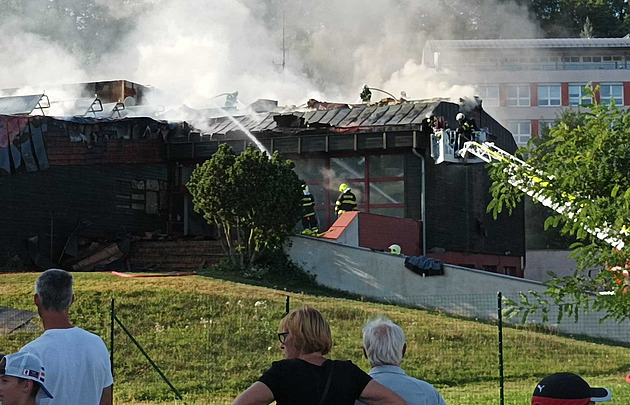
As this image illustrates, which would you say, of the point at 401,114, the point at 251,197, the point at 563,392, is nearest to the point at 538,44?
the point at 401,114

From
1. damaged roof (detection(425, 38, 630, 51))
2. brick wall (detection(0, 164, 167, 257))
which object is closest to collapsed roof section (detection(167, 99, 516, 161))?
brick wall (detection(0, 164, 167, 257))

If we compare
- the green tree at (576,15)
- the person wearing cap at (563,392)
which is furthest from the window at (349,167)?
the green tree at (576,15)

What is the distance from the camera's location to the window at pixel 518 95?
60.2 meters

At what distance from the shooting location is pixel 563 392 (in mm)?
3891

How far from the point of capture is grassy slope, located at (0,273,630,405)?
1373 centimetres

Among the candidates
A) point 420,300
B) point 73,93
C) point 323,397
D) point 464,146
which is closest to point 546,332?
point 420,300

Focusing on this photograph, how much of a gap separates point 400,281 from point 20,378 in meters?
17.5

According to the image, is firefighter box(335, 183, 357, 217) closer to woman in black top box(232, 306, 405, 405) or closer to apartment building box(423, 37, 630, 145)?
woman in black top box(232, 306, 405, 405)

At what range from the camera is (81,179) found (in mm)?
24969

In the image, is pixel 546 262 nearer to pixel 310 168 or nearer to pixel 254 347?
pixel 310 168

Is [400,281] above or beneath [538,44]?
beneath

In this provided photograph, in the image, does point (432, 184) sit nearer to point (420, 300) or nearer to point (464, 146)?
point (464, 146)

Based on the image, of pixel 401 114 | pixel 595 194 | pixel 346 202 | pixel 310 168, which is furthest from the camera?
pixel 310 168

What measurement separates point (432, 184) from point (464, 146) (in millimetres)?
1403
